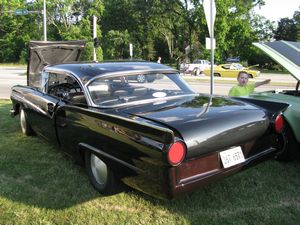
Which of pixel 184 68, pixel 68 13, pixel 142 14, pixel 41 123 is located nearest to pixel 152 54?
pixel 142 14

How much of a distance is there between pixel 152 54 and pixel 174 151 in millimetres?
54870

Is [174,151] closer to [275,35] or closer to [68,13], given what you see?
[68,13]

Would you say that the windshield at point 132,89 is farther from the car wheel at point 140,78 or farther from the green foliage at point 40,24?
the green foliage at point 40,24

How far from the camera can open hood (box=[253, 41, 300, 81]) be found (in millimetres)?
4129

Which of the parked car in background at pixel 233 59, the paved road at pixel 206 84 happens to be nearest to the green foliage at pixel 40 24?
the parked car in background at pixel 233 59

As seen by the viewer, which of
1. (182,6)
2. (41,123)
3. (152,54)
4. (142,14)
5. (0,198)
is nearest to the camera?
(0,198)

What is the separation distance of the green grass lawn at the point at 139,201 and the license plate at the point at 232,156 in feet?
1.72

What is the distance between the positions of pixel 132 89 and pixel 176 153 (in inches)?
61.8

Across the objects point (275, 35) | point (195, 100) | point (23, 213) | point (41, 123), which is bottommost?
point (23, 213)

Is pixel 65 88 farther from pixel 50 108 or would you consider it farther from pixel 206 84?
pixel 206 84

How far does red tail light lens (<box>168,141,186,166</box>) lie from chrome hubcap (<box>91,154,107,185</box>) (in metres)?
1.15

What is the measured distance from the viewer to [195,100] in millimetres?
4195

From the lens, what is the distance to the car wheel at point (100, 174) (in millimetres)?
3689

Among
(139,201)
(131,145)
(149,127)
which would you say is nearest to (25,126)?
(139,201)
